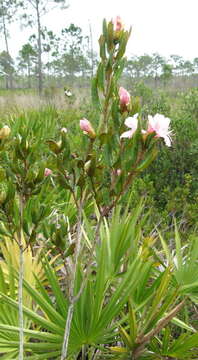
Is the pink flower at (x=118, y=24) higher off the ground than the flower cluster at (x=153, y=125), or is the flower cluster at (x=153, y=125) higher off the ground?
the pink flower at (x=118, y=24)

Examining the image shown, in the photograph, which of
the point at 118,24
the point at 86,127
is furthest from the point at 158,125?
the point at 118,24

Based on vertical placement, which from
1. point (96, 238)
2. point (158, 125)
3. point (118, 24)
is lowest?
point (96, 238)

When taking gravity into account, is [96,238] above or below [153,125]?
below

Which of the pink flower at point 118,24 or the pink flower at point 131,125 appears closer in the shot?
the pink flower at point 131,125

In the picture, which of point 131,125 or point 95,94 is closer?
point 131,125

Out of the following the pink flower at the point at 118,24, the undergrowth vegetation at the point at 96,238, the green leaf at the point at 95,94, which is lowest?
the undergrowth vegetation at the point at 96,238

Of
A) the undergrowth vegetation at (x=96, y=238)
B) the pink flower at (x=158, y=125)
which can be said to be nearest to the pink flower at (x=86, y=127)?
the undergrowth vegetation at (x=96, y=238)

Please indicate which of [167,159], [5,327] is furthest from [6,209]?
[167,159]

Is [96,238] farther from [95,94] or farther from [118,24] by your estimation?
[118,24]

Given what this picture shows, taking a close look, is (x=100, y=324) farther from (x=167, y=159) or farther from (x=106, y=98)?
(x=167, y=159)

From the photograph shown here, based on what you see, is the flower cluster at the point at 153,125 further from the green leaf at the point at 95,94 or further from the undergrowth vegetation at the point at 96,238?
the green leaf at the point at 95,94

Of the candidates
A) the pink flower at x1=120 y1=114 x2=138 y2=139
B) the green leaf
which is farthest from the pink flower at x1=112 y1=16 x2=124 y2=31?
the pink flower at x1=120 y1=114 x2=138 y2=139

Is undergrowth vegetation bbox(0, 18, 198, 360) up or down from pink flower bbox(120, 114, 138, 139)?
down

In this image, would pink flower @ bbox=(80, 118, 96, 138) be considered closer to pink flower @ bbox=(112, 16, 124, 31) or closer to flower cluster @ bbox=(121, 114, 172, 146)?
flower cluster @ bbox=(121, 114, 172, 146)
